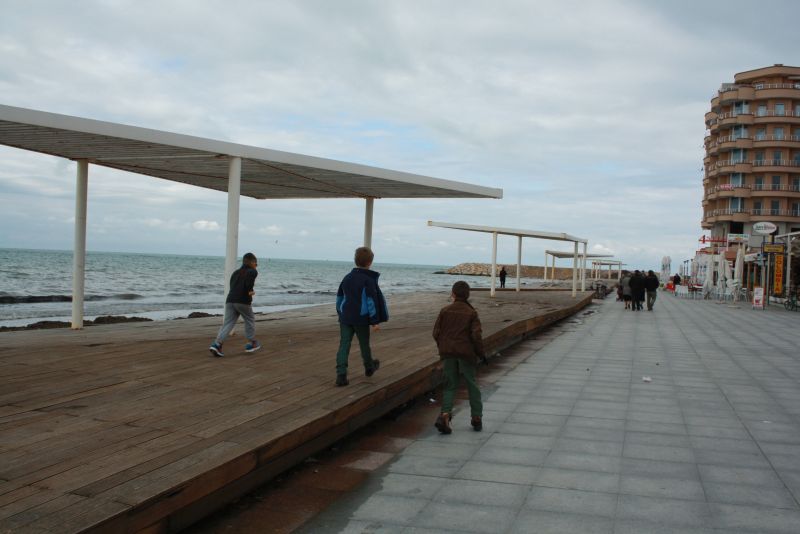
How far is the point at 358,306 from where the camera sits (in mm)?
6211

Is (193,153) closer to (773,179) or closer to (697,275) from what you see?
(697,275)

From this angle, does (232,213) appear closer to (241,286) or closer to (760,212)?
(241,286)

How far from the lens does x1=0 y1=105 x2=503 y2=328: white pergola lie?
25.9 feet

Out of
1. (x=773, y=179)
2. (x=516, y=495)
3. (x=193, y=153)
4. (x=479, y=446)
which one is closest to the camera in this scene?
(x=516, y=495)

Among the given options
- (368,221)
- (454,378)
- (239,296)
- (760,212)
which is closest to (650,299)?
(368,221)

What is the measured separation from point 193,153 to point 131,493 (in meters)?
6.80

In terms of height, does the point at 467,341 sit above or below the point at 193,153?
below

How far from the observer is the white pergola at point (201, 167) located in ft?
25.9

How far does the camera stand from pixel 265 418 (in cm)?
479

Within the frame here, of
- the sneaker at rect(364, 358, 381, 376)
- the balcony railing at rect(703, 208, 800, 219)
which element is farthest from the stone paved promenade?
the balcony railing at rect(703, 208, 800, 219)

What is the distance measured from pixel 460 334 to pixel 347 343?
1124 millimetres

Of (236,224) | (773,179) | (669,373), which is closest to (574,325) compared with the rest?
(669,373)

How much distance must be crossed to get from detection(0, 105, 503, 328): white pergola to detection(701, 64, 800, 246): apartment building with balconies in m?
58.9

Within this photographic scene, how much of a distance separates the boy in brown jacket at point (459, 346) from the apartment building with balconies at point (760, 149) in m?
64.8
